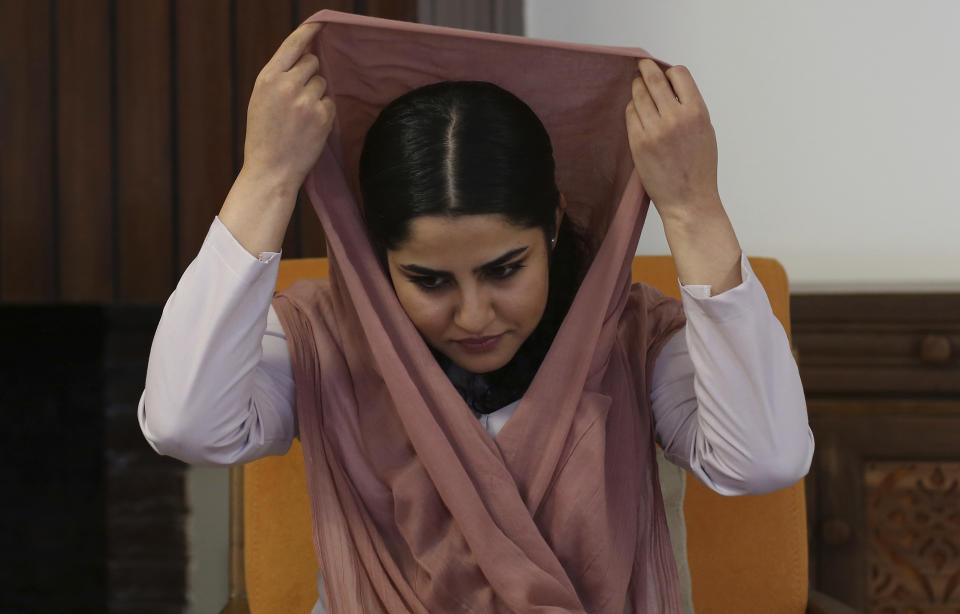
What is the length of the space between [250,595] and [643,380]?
2.16 ft

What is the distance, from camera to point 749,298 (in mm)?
860

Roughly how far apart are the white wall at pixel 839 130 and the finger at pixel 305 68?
1163 millimetres

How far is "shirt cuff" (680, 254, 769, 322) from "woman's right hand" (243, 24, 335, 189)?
44cm

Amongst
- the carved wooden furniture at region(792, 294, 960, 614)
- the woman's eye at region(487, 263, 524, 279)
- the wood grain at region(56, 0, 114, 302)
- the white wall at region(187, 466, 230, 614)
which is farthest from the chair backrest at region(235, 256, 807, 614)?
the wood grain at region(56, 0, 114, 302)

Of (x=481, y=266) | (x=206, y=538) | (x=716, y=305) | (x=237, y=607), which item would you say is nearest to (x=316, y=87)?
(x=481, y=266)

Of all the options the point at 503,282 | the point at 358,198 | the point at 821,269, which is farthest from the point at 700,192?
the point at 821,269

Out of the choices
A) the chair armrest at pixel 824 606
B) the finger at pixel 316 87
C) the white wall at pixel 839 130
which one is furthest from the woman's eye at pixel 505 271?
the white wall at pixel 839 130

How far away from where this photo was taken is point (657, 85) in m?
0.89

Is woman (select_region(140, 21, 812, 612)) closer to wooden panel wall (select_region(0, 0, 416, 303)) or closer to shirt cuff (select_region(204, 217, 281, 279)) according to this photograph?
shirt cuff (select_region(204, 217, 281, 279))

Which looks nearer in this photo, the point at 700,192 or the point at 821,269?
the point at 700,192

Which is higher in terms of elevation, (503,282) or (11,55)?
(11,55)

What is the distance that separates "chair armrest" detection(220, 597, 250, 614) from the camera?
4.18 feet

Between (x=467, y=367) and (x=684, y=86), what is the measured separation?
390 mm

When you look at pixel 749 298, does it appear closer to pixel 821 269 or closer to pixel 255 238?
pixel 255 238
